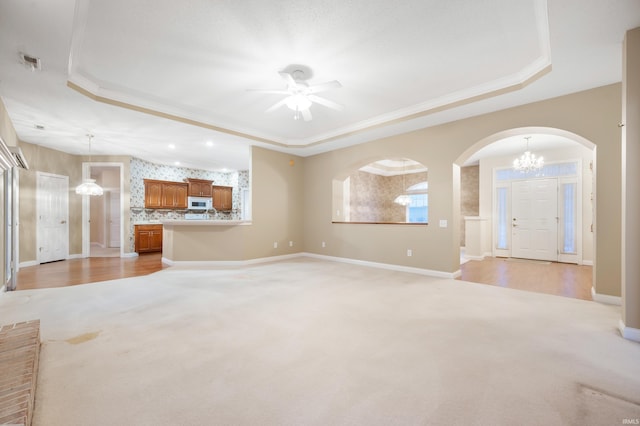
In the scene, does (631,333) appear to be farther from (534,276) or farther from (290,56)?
(290,56)

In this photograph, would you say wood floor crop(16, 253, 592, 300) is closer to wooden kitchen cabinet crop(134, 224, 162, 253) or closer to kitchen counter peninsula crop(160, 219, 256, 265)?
kitchen counter peninsula crop(160, 219, 256, 265)

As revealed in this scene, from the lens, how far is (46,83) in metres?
3.39

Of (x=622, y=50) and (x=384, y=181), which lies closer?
(x=622, y=50)

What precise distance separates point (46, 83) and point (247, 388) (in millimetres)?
4467

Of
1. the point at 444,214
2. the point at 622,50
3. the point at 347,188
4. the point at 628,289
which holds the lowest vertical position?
the point at 628,289

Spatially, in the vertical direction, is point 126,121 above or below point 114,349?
above

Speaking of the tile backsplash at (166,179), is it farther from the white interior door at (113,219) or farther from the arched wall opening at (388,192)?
the arched wall opening at (388,192)

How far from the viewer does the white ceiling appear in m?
2.36

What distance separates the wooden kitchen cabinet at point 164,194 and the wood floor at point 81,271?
2.15 metres

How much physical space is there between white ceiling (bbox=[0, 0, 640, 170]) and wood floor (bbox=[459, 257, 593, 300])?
2.89 m

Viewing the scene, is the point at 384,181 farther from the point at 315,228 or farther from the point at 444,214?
the point at 444,214

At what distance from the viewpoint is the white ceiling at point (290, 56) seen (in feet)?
7.74

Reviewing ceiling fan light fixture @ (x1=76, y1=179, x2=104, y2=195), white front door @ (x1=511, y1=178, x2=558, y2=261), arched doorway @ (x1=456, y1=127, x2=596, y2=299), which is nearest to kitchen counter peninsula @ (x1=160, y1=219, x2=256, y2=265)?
ceiling fan light fixture @ (x1=76, y1=179, x2=104, y2=195)

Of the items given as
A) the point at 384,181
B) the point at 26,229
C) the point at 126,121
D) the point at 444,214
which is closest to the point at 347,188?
the point at 384,181
